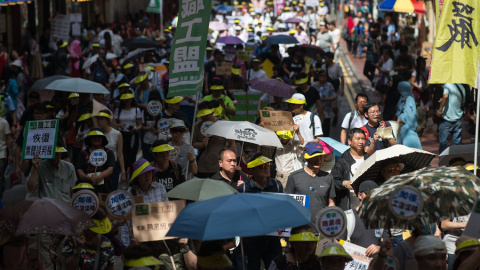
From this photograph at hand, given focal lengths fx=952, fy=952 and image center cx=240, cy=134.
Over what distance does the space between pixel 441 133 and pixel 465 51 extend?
5.69 m

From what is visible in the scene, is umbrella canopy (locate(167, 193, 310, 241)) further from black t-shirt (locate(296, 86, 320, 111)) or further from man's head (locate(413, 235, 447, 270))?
black t-shirt (locate(296, 86, 320, 111))

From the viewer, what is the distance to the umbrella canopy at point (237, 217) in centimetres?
687

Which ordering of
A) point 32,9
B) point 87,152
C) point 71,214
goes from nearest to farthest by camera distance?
point 71,214, point 87,152, point 32,9

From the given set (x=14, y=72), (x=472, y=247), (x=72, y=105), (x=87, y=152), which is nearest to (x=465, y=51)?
(x=472, y=247)

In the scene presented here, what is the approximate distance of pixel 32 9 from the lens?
3259 cm

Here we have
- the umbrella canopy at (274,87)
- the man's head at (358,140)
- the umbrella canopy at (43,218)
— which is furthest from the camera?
the umbrella canopy at (274,87)

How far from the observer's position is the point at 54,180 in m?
10.5

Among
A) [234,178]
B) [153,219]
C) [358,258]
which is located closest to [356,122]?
[234,178]

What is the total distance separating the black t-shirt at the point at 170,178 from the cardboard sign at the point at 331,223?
2838mm

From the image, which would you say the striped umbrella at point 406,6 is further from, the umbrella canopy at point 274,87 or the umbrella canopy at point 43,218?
the umbrella canopy at point 43,218

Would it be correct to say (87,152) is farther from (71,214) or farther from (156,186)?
(71,214)

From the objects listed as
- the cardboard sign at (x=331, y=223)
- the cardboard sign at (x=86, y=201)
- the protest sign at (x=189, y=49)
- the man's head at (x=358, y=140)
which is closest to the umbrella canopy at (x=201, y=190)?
the cardboard sign at (x=86, y=201)

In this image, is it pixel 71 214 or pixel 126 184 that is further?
pixel 126 184

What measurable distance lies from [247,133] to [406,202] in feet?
15.1
